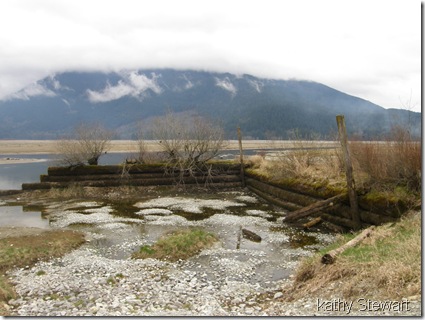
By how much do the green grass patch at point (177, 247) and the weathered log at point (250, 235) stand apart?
1574 mm

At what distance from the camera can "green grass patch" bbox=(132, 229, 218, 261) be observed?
44.0ft

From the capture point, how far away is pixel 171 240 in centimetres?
1455

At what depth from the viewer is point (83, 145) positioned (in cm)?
3309

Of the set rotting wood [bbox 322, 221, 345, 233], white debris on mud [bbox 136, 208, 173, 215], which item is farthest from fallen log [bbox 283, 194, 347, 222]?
white debris on mud [bbox 136, 208, 173, 215]

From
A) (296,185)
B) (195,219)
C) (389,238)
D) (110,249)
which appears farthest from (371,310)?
(296,185)

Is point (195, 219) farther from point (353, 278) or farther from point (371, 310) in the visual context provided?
point (371, 310)

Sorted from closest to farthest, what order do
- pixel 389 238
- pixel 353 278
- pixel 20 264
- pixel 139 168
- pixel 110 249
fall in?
pixel 353 278
pixel 389 238
pixel 20 264
pixel 110 249
pixel 139 168

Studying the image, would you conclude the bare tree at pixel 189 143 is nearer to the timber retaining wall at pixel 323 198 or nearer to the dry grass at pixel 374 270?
the timber retaining wall at pixel 323 198

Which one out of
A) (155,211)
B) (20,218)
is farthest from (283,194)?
(20,218)

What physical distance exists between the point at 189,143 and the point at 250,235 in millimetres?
17378

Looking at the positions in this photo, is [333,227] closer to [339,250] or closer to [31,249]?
[339,250]

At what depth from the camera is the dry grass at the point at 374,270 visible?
25.1 feet

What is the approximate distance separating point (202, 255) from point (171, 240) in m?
1.54

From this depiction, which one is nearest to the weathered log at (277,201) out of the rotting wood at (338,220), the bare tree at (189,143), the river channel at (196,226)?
the river channel at (196,226)
